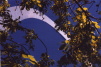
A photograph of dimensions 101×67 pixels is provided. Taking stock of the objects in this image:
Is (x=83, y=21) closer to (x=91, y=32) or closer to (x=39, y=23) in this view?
(x=91, y=32)

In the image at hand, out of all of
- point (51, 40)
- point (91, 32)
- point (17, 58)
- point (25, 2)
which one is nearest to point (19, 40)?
point (51, 40)

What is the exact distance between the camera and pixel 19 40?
Result: 24.2ft

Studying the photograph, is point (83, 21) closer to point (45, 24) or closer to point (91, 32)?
point (91, 32)

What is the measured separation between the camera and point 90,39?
10.8ft

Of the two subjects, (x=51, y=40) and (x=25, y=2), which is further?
(x=51, y=40)

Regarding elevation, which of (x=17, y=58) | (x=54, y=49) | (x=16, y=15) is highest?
(x=16, y=15)

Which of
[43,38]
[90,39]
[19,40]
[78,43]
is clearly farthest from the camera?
[43,38]

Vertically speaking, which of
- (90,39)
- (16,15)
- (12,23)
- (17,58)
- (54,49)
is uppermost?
(16,15)

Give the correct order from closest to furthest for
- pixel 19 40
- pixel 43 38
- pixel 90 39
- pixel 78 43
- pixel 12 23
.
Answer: pixel 90 39, pixel 78 43, pixel 12 23, pixel 19 40, pixel 43 38

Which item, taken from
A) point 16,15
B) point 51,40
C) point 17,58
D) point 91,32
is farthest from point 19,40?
point 91,32

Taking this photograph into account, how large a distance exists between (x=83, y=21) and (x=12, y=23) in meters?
1.66

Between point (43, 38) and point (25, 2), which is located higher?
point (43, 38)

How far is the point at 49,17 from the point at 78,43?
199 inches

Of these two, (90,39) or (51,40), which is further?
(51,40)
